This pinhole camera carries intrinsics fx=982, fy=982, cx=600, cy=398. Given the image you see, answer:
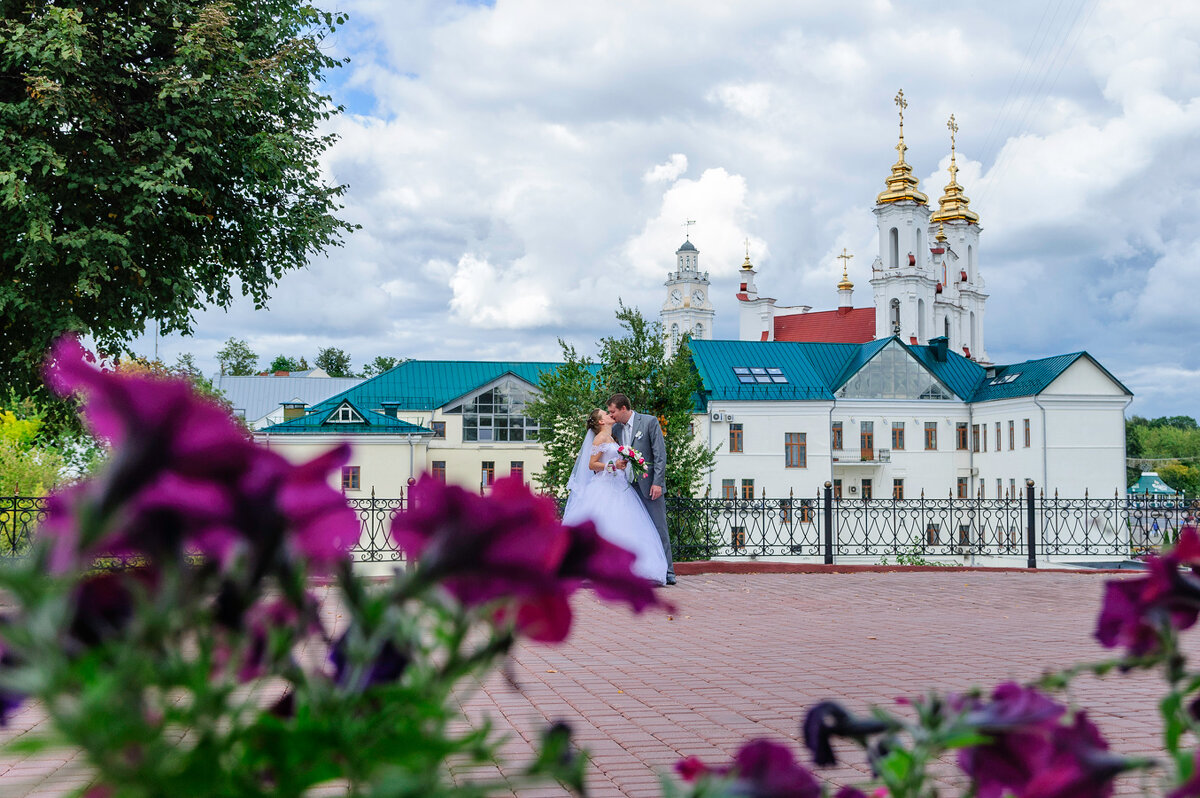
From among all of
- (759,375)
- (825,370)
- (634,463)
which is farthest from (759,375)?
(634,463)

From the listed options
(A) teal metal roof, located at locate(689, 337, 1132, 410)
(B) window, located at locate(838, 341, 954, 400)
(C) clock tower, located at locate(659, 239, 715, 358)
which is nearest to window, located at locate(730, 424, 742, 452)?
(A) teal metal roof, located at locate(689, 337, 1132, 410)

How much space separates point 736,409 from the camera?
44.5 meters

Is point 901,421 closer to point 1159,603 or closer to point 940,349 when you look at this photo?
point 940,349

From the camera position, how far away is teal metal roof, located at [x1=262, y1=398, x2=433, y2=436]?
41062 millimetres

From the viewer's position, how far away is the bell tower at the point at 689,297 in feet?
311

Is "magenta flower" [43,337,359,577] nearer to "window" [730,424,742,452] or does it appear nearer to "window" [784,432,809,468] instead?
"window" [730,424,742,452]

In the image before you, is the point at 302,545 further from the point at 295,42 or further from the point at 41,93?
the point at 295,42

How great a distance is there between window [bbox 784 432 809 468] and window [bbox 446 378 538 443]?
1233 centimetres

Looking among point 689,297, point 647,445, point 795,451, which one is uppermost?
point 689,297

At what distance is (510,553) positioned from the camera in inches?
24.6

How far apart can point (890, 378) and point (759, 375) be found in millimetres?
6631

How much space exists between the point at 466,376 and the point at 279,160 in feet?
126

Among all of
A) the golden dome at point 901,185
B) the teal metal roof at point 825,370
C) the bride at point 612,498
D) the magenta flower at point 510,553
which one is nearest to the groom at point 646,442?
the bride at point 612,498

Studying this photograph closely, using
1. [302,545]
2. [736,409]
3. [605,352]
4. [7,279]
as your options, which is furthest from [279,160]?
[736,409]
